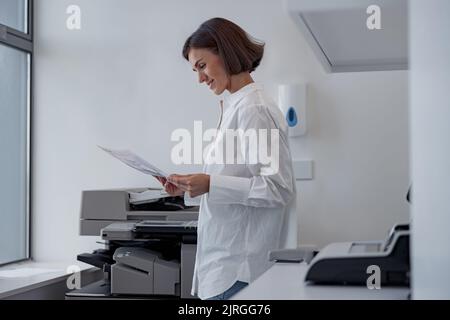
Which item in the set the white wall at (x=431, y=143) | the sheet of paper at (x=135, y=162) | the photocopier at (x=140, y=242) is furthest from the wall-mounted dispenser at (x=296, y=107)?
the white wall at (x=431, y=143)

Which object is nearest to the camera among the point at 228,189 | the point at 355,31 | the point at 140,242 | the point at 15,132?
the point at 355,31

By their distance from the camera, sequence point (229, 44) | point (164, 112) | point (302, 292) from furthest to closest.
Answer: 1. point (164, 112)
2. point (229, 44)
3. point (302, 292)

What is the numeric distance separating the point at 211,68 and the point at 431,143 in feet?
3.43

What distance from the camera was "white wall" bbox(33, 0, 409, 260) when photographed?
8.07 ft

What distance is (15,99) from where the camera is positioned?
9.11 feet

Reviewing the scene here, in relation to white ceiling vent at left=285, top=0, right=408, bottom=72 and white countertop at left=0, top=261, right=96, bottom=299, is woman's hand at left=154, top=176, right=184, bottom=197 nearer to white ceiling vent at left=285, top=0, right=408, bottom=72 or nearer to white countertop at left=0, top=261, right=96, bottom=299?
white ceiling vent at left=285, top=0, right=408, bottom=72

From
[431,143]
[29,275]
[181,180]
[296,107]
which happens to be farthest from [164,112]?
[431,143]

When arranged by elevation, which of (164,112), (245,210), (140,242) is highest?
(164,112)

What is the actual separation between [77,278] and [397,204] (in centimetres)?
124

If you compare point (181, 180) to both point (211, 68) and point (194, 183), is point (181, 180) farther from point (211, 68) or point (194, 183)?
point (211, 68)

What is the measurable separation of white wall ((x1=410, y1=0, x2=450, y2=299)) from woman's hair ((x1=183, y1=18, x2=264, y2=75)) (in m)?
0.97

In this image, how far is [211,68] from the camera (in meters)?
1.48

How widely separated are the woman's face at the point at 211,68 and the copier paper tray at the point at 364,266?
0.73 meters
